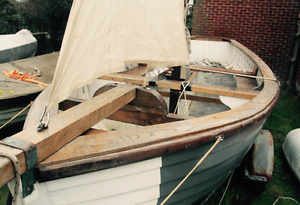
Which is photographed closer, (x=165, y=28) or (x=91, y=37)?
(x=91, y=37)

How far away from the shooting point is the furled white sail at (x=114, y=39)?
1.36 metres

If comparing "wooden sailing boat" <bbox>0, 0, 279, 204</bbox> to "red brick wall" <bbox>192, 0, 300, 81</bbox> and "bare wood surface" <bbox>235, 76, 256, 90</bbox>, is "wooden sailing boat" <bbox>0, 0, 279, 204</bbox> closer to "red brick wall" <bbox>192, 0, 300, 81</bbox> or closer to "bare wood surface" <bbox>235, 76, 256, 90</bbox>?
"bare wood surface" <bbox>235, 76, 256, 90</bbox>

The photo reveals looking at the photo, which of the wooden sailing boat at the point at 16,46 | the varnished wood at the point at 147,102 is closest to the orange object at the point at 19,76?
the wooden sailing boat at the point at 16,46

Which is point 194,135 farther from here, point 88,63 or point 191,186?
point 88,63

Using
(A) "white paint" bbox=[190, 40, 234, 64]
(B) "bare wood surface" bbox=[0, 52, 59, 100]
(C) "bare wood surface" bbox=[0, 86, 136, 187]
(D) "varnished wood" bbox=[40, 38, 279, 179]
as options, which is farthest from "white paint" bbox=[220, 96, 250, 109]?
(A) "white paint" bbox=[190, 40, 234, 64]

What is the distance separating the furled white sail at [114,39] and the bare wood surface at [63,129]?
15 cm

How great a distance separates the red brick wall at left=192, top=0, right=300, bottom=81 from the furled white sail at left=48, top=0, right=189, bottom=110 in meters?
5.60

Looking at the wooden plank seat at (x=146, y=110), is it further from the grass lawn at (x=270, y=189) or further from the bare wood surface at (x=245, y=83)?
the bare wood surface at (x=245, y=83)

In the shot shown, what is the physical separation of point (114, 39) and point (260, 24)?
6441 mm

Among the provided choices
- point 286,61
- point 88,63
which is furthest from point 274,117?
point 88,63

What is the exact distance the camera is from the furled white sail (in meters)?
1.36

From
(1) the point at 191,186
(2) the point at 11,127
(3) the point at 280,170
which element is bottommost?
(3) the point at 280,170

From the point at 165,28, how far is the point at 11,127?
3.29 m

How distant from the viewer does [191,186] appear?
1749mm
